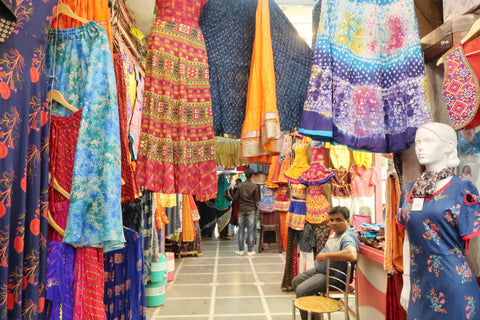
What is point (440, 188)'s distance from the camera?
5.33 feet

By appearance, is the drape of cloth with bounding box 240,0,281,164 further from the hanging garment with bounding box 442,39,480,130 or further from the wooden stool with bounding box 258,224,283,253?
the wooden stool with bounding box 258,224,283,253

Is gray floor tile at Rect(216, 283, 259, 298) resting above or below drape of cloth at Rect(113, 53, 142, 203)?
below

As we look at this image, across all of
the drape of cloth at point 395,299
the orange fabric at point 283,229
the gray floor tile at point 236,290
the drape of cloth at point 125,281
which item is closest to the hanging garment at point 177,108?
the drape of cloth at point 125,281

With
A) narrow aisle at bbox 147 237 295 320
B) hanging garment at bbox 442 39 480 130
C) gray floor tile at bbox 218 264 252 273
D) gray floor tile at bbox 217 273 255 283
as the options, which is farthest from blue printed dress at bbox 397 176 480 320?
gray floor tile at bbox 218 264 252 273

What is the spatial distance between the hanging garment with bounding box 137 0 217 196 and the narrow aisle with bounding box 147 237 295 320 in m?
3.05

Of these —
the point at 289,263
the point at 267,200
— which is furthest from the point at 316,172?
the point at 267,200

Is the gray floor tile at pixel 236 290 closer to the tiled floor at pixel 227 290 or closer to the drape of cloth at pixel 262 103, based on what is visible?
the tiled floor at pixel 227 290

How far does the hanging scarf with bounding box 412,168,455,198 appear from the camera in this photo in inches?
64.2

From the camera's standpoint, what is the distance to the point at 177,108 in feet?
5.82

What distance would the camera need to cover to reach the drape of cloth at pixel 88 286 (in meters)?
1.33

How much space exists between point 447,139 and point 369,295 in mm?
2617

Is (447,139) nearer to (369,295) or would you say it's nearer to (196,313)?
(369,295)

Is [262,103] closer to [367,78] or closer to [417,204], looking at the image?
[367,78]

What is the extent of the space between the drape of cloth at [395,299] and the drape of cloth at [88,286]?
1.82 m
